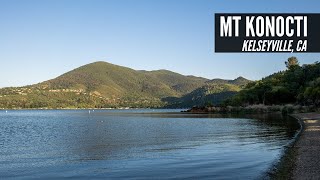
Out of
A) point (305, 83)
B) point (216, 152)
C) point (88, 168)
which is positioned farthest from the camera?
point (305, 83)

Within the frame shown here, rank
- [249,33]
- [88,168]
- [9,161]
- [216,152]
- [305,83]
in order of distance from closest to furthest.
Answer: [88,168] → [9,161] → [216,152] → [249,33] → [305,83]

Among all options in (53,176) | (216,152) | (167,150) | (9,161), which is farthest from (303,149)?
(9,161)

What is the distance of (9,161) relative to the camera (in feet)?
107

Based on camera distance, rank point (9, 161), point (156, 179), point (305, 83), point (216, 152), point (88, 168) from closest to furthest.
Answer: point (156, 179) → point (88, 168) → point (9, 161) → point (216, 152) → point (305, 83)

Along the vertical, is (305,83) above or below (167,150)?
above

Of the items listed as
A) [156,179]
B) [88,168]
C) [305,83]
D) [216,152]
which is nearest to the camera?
[156,179]

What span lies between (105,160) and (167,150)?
8313 mm

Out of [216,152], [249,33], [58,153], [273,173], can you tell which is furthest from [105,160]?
[249,33]

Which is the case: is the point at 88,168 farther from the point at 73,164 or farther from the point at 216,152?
the point at 216,152

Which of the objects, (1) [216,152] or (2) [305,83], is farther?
(2) [305,83]

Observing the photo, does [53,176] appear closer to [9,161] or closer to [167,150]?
[9,161]

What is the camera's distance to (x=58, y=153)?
127 feet

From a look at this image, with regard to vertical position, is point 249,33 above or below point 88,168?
above

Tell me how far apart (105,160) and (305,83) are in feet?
591
